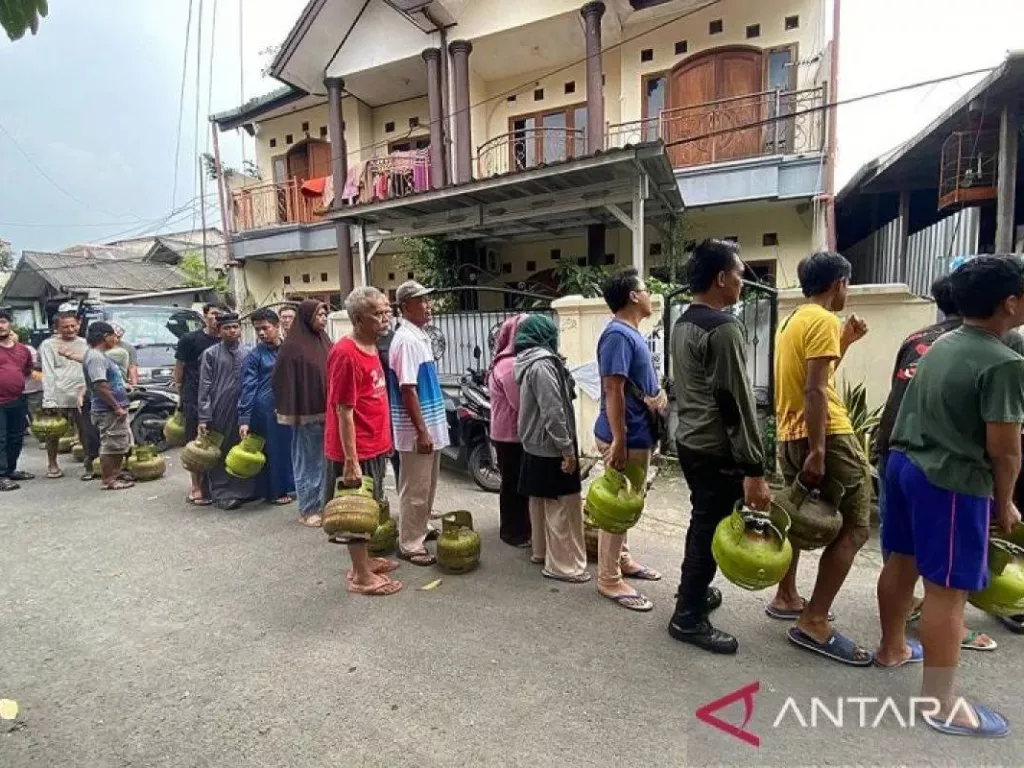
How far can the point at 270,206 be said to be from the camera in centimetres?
1430

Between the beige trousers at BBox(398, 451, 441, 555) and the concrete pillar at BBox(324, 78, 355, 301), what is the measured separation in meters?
9.20

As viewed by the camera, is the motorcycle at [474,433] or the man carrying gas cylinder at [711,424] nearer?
the man carrying gas cylinder at [711,424]

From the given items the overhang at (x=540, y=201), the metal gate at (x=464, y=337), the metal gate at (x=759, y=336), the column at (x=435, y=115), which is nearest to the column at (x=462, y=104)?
the column at (x=435, y=115)

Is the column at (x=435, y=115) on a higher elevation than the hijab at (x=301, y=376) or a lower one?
higher

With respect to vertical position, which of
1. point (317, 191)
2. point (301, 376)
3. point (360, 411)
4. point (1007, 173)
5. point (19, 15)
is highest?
point (317, 191)

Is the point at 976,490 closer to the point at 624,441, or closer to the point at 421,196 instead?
the point at 624,441

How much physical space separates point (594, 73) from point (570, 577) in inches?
341

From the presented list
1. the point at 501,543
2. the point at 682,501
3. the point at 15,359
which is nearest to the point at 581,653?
the point at 501,543

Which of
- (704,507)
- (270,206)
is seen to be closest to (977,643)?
(704,507)

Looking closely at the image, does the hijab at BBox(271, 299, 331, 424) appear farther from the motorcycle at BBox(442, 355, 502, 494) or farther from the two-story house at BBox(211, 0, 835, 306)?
the two-story house at BBox(211, 0, 835, 306)

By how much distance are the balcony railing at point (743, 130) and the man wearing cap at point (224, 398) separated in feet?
24.4

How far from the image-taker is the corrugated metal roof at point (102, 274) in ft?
59.6

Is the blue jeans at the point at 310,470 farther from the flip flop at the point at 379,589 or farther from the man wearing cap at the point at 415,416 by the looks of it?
the flip flop at the point at 379,589

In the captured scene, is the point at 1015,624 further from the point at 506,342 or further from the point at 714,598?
the point at 506,342
